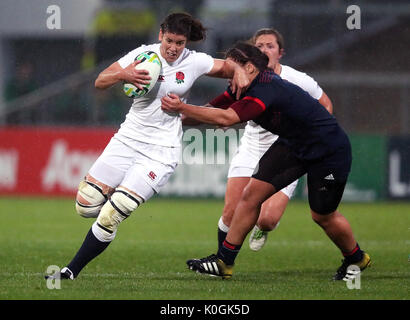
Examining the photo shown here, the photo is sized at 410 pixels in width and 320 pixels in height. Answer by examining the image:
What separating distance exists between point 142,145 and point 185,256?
7.76ft

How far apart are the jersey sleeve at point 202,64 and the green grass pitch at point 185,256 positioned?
1.77 metres

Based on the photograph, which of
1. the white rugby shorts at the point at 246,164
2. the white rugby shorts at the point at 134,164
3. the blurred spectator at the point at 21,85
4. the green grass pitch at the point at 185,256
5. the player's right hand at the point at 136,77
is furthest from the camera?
the blurred spectator at the point at 21,85

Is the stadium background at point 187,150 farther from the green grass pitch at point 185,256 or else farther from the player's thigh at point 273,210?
Answer: the player's thigh at point 273,210

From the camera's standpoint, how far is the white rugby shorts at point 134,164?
720 centimetres

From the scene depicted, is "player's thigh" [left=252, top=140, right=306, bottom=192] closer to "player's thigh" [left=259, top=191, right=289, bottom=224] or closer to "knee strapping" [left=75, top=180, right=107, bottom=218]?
"player's thigh" [left=259, top=191, right=289, bottom=224]

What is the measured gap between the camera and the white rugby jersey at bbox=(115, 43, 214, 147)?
7.29 metres

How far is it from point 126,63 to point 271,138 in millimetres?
2003

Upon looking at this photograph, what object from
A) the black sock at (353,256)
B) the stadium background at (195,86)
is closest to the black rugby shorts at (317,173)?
the black sock at (353,256)

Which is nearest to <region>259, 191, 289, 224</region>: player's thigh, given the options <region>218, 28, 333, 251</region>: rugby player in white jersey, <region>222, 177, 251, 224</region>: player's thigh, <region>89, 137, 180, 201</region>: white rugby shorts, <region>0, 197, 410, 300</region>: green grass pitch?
<region>218, 28, 333, 251</region>: rugby player in white jersey

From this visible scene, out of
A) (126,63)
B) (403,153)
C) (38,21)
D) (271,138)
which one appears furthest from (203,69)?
(38,21)

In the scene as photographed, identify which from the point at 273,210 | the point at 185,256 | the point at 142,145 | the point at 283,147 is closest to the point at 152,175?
the point at 142,145

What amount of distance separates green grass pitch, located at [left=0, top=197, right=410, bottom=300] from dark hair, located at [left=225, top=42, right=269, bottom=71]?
1790 mm

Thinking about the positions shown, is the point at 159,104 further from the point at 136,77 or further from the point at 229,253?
the point at 229,253

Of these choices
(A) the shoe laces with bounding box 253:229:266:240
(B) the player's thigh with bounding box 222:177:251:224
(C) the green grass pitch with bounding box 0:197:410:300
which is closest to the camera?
(C) the green grass pitch with bounding box 0:197:410:300
